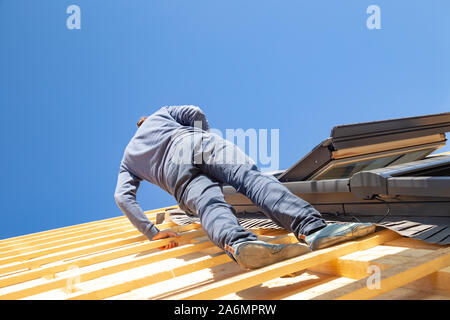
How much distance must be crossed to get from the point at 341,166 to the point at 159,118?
1.18 m

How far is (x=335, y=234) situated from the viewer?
1530 millimetres

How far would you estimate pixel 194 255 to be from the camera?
6.63 ft

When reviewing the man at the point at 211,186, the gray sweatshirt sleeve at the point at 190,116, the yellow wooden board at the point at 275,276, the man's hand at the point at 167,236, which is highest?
the gray sweatshirt sleeve at the point at 190,116

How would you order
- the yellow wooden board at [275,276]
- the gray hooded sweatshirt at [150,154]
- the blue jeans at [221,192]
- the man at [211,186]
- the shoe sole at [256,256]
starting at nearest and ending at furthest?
1. the yellow wooden board at [275,276]
2. the shoe sole at [256,256]
3. the man at [211,186]
4. the blue jeans at [221,192]
5. the gray hooded sweatshirt at [150,154]

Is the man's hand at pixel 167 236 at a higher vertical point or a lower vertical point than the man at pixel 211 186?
lower

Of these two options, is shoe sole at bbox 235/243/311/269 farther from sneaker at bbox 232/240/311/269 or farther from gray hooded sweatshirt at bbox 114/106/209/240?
gray hooded sweatshirt at bbox 114/106/209/240

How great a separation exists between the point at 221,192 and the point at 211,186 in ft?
0.21

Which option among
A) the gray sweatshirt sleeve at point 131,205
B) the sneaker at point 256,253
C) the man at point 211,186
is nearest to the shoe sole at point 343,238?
the man at point 211,186

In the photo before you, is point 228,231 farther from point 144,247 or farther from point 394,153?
point 394,153

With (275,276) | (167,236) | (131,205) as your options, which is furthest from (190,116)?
(275,276)

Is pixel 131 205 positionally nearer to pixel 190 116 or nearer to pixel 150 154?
pixel 150 154

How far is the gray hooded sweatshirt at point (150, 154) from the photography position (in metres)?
2.13

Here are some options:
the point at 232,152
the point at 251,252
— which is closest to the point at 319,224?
the point at 251,252

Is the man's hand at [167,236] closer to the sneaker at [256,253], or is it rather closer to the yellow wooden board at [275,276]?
the yellow wooden board at [275,276]
